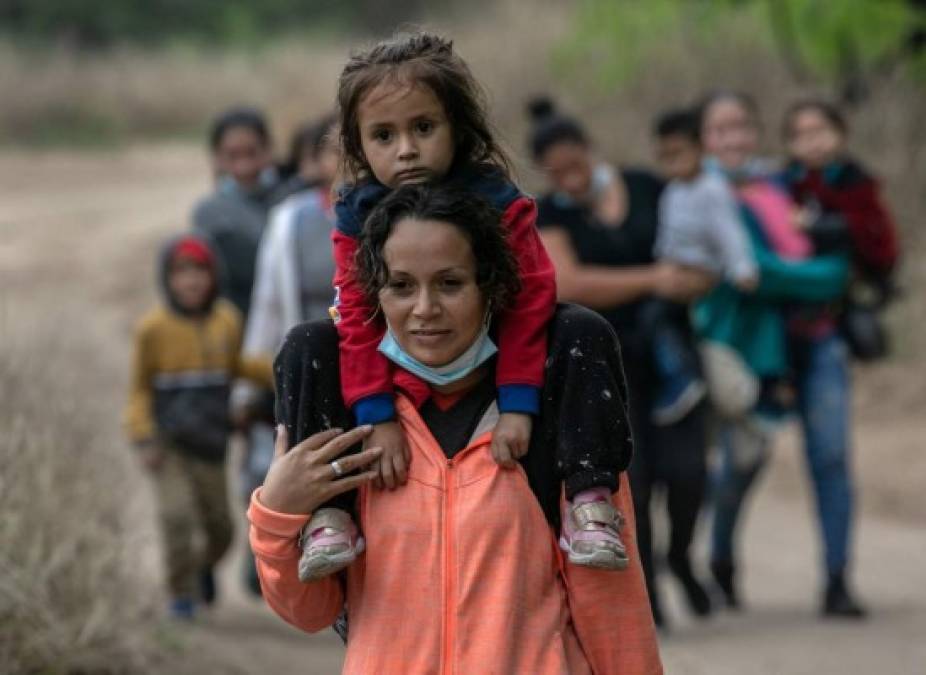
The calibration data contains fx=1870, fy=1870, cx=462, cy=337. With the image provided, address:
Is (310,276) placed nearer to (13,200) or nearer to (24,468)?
(24,468)

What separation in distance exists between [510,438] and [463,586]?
273 mm

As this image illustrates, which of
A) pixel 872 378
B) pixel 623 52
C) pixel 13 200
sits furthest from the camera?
pixel 13 200

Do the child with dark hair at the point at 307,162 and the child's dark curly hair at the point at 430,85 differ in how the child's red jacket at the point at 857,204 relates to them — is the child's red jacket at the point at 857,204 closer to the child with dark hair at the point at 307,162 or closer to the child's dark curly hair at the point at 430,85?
the child with dark hair at the point at 307,162

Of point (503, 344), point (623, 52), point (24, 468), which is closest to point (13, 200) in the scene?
point (623, 52)

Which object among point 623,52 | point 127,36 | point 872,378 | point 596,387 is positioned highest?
point 127,36

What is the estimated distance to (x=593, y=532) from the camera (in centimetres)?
325

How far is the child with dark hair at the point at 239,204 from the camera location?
8.16 metres

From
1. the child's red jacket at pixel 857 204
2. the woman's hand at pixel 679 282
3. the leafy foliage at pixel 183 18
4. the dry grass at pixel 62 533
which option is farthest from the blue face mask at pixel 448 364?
the leafy foliage at pixel 183 18

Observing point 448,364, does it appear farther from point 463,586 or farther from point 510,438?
point 463,586

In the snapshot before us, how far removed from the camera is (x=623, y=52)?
16906mm

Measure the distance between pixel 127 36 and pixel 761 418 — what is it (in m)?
41.2

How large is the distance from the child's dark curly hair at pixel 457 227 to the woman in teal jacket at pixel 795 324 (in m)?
3.95

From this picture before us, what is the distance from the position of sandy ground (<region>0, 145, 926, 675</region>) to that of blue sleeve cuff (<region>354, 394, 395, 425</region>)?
3.01m

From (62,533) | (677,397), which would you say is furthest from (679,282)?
(62,533)
